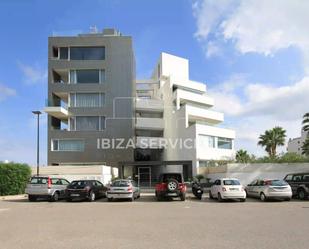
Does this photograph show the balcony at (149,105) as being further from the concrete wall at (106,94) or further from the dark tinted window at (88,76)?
the dark tinted window at (88,76)

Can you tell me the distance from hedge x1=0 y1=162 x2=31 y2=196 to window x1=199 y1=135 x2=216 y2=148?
2361 cm

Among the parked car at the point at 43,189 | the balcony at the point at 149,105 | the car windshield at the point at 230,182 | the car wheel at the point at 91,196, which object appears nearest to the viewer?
the car windshield at the point at 230,182

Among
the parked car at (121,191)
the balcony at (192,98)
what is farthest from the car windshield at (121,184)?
the balcony at (192,98)

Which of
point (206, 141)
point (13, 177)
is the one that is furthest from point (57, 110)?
point (206, 141)

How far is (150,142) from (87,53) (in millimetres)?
15295

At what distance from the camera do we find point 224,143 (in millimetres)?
54031

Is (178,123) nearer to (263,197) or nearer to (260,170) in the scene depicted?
(260,170)

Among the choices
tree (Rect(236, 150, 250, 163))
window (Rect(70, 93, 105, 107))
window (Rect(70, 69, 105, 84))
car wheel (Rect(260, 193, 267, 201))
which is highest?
window (Rect(70, 69, 105, 84))

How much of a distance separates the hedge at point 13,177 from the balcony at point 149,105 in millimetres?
29700

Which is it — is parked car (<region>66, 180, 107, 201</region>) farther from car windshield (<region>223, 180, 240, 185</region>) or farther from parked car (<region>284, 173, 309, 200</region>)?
parked car (<region>284, 173, 309, 200</region>)

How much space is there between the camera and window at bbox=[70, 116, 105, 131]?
2034 inches

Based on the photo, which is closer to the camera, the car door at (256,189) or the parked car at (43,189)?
the car door at (256,189)

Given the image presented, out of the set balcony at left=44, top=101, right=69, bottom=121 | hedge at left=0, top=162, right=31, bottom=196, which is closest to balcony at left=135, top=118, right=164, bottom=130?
balcony at left=44, top=101, right=69, bottom=121

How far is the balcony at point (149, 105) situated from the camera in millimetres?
61250
